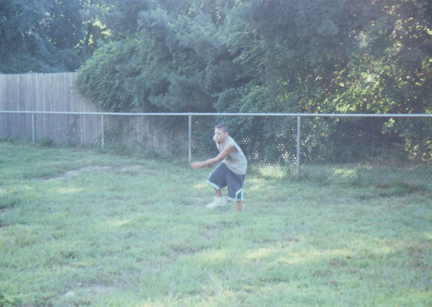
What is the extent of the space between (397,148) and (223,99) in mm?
4851

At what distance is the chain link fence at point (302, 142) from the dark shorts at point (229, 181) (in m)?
2.90

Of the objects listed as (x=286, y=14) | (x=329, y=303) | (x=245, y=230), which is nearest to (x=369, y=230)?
(x=245, y=230)

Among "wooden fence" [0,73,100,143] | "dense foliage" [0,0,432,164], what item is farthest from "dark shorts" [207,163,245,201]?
"wooden fence" [0,73,100,143]

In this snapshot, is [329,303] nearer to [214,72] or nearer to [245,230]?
[245,230]

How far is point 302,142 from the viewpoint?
9.46m

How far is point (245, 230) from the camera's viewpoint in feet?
18.3

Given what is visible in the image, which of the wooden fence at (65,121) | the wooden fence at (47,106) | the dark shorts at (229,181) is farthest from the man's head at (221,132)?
the wooden fence at (47,106)

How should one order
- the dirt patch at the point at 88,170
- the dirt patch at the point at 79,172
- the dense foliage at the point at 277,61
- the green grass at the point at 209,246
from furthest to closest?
the dirt patch at the point at 88,170 < the dirt patch at the point at 79,172 < the dense foliage at the point at 277,61 < the green grass at the point at 209,246

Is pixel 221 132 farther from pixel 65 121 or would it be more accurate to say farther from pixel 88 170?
pixel 65 121

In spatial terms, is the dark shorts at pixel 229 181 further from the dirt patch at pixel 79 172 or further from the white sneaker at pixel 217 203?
the dirt patch at pixel 79 172

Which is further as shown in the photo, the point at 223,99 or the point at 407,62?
the point at 223,99

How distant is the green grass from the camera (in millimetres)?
3729

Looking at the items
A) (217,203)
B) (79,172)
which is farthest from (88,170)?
(217,203)

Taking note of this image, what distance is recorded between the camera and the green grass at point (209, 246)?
3.73m
